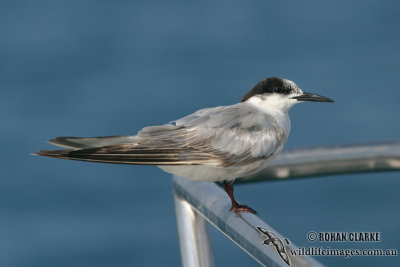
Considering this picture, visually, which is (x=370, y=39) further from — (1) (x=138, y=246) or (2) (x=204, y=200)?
(2) (x=204, y=200)

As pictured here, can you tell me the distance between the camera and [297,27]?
41.1ft

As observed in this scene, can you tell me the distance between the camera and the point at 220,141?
2.85 metres

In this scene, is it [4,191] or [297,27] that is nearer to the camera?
[4,191]

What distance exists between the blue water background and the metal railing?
3.60 m

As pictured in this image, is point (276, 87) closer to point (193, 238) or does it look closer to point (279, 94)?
point (279, 94)

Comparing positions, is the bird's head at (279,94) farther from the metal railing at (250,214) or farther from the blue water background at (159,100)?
the blue water background at (159,100)

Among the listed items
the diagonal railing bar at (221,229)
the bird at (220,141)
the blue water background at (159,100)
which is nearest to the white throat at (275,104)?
the bird at (220,141)

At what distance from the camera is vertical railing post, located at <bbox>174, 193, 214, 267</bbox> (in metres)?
2.38

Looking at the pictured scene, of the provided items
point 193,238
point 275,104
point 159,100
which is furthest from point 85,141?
point 159,100

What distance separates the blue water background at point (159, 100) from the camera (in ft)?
27.2

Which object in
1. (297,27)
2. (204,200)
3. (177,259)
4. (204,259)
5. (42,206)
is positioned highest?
(297,27)

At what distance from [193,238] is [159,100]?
7739 millimetres

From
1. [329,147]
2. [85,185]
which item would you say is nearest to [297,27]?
[85,185]

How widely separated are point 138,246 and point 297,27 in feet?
17.8
